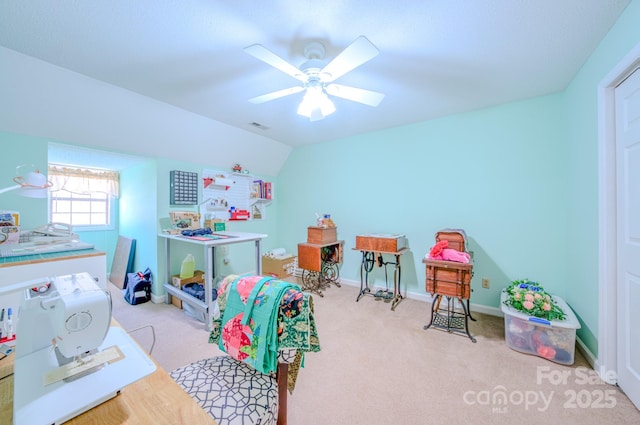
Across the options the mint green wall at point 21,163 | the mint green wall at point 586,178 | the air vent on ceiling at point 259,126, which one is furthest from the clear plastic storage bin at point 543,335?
the mint green wall at point 21,163

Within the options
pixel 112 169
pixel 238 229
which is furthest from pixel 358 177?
pixel 112 169

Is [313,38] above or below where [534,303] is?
above

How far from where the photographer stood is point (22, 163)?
2.30 metres

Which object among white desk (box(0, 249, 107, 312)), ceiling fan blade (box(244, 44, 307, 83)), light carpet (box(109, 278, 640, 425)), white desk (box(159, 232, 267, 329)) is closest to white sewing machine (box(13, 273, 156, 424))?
white desk (box(0, 249, 107, 312))

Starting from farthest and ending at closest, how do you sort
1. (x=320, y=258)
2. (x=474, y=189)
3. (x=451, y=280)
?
1. (x=320, y=258)
2. (x=474, y=189)
3. (x=451, y=280)

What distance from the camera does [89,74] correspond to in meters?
2.06

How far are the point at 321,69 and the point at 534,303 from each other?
246 cm

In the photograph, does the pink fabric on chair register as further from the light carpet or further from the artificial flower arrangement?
the light carpet

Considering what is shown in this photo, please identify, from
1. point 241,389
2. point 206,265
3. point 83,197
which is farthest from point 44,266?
point 83,197

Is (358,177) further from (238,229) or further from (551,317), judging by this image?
(551,317)

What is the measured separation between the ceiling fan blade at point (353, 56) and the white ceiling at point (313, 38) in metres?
0.23

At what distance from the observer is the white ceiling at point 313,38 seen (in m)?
1.39

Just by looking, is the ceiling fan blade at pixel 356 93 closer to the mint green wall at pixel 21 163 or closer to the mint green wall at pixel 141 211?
the mint green wall at pixel 141 211

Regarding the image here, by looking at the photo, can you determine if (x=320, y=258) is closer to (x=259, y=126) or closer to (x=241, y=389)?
(x=259, y=126)
